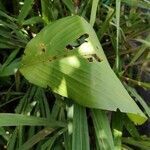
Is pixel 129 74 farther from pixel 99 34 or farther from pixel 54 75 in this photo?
pixel 54 75

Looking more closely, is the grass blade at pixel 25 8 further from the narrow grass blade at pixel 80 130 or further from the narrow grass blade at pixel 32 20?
the narrow grass blade at pixel 80 130

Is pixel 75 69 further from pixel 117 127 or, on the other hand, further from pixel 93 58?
pixel 117 127

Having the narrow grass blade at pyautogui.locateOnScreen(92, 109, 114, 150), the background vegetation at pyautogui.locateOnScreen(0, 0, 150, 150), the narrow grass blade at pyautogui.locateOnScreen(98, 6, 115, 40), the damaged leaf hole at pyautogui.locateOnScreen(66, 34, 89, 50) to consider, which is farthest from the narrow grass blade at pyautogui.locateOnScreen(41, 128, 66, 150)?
the narrow grass blade at pyautogui.locateOnScreen(98, 6, 115, 40)

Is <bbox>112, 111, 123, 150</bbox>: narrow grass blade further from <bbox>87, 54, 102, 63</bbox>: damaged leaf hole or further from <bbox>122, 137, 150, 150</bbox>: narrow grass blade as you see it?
<bbox>87, 54, 102, 63</bbox>: damaged leaf hole

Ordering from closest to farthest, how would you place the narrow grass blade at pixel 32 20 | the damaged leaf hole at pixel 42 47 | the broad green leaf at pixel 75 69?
the broad green leaf at pixel 75 69 → the damaged leaf hole at pixel 42 47 → the narrow grass blade at pixel 32 20

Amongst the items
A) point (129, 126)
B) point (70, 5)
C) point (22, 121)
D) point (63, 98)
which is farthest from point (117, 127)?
point (70, 5)

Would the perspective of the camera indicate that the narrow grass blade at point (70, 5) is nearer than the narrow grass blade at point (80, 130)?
No

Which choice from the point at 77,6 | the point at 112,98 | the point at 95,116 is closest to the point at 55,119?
the point at 95,116

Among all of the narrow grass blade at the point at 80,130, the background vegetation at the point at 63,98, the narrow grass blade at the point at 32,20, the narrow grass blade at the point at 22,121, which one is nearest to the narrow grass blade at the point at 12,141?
the background vegetation at the point at 63,98
